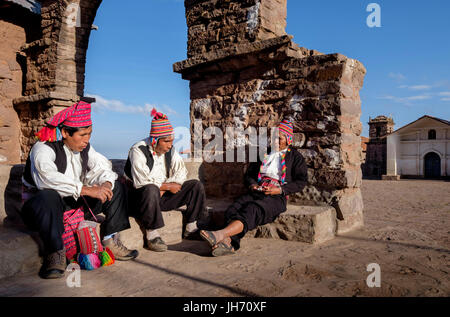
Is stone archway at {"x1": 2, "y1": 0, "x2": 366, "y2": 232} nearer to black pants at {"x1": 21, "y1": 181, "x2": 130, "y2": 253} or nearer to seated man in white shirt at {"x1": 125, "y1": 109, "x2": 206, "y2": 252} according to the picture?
seated man in white shirt at {"x1": 125, "y1": 109, "x2": 206, "y2": 252}

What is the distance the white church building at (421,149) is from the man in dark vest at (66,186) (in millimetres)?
27901

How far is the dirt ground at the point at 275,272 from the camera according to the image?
7.47 ft

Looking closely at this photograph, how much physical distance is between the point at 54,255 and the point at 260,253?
70.0 inches

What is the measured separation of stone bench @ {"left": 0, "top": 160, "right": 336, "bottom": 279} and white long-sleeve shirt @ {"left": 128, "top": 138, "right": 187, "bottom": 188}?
41cm

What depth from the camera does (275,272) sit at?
8.77 ft

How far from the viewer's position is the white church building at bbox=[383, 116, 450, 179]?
1079 inches

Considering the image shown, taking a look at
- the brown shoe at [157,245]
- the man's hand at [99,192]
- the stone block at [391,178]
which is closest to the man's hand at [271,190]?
the brown shoe at [157,245]

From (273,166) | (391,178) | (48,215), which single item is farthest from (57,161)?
(391,178)

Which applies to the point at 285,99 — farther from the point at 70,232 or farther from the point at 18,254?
the point at 18,254

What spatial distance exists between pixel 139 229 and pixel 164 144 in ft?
3.03

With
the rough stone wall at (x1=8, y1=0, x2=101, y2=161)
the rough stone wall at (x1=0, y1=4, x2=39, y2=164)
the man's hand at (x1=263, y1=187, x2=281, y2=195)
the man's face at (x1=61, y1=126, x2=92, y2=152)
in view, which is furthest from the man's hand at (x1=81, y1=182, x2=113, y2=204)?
the rough stone wall at (x1=0, y1=4, x2=39, y2=164)

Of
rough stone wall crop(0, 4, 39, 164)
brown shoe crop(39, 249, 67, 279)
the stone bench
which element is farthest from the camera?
rough stone wall crop(0, 4, 39, 164)

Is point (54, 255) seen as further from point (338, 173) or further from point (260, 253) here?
point (338, 173)
